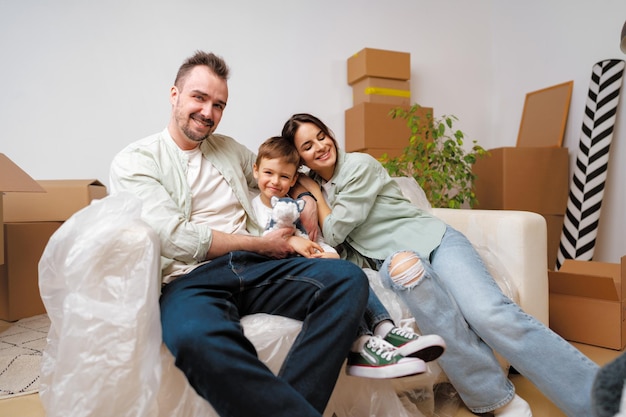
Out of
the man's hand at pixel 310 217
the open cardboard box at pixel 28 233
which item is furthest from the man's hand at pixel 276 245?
the open cardboard box at pixel 28 233

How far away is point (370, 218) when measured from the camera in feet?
5.18

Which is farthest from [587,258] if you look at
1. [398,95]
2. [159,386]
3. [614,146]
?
[159,386]

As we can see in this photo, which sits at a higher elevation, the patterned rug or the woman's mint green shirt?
the woman's mint green shirt

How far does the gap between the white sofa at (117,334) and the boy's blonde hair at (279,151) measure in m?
0.50

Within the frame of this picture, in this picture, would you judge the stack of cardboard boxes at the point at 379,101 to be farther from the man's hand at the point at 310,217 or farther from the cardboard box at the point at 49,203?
the cardboard box at the point at 49,203

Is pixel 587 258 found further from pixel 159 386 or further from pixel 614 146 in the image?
pixel 159 386

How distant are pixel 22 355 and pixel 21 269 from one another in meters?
0.64

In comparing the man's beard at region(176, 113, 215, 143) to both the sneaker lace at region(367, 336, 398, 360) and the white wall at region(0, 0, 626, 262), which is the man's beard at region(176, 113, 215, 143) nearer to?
the sneaker lace at region(367, 336, 398, 360)

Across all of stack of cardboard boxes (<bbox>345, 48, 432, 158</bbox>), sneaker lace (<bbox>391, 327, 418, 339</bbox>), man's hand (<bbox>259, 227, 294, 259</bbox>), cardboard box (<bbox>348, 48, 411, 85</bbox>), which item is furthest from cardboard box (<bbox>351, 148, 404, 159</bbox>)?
sneaker lace (<bbox>391, 327, 418, 339</bbox>)

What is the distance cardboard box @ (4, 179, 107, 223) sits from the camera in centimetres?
238

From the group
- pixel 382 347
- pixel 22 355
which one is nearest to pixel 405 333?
pixel 382 347

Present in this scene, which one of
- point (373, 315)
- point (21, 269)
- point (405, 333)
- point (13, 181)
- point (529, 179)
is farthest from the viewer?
point (529, 179)

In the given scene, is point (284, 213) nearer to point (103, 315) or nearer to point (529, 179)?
point (103, 315)

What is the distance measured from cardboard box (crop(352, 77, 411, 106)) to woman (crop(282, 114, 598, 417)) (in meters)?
1.43
